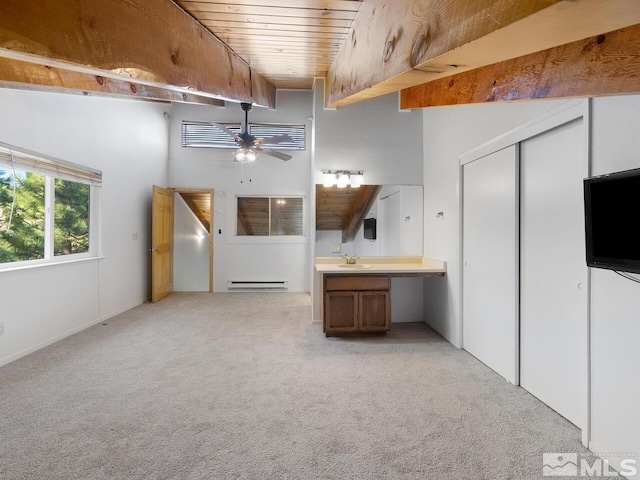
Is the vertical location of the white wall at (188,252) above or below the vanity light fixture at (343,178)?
below

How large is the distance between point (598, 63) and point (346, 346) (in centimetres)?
286

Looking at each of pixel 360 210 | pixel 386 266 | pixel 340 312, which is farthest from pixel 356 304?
pixel 360 210

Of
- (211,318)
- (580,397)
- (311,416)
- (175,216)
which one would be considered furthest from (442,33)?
(175,216)

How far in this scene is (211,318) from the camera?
4273 mm

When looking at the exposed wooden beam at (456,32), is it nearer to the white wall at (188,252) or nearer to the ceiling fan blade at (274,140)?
the ceiling fan blade at (274,140)

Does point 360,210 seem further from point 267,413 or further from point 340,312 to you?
point 267,413

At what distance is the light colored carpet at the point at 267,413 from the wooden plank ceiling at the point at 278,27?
2.21m

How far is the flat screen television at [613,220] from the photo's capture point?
1.33 meters

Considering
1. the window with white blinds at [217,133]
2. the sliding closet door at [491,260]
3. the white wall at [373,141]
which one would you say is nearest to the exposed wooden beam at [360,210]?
the white wall at [373,141]

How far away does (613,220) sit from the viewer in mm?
1431

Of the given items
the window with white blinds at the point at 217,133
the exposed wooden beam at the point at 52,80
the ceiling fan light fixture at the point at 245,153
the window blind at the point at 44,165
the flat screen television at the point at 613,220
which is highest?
the window with white blinds at the point at 217,133

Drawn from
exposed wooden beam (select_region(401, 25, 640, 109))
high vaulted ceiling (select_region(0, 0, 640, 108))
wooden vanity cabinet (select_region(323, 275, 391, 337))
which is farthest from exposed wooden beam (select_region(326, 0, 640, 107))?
wooden vanity cabinet (select_region(323, 275, 391, 337))

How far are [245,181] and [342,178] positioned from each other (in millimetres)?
2700

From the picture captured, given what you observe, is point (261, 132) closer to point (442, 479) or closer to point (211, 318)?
point (211, 318)
